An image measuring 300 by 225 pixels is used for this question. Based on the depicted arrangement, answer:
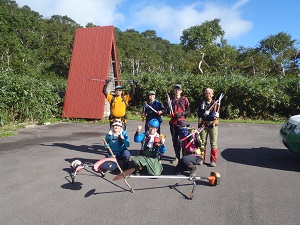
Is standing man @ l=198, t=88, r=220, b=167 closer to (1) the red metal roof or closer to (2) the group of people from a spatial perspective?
(2) the group of people

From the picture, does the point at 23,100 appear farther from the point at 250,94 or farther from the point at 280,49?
the point at 280,49

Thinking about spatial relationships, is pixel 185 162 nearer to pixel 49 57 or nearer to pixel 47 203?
pixel 47 203

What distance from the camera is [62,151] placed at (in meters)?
7.18

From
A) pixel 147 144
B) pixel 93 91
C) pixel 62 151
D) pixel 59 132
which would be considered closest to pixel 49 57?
pixel 93 91

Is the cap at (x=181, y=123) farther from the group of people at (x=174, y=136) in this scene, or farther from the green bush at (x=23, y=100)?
the green bush at (x=23, y=100)

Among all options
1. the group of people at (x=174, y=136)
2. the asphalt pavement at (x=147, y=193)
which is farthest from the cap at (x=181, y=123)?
the asphalt pavement at (x=147, y=193)

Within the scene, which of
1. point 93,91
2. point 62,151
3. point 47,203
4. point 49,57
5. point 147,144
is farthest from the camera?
point 49,57

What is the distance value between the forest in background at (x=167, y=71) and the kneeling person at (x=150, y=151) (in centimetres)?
742

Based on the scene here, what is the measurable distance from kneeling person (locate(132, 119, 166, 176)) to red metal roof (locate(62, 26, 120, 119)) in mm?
8283

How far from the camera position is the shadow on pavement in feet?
19.4

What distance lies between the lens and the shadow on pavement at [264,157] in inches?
233

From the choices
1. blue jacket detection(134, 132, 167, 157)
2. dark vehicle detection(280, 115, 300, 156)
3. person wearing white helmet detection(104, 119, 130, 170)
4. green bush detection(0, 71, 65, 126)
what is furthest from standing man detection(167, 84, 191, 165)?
green bush detection(0, 71, 65, 126)

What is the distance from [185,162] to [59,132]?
6849 millimetres

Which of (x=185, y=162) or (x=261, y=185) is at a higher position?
(x=185, y=162)
